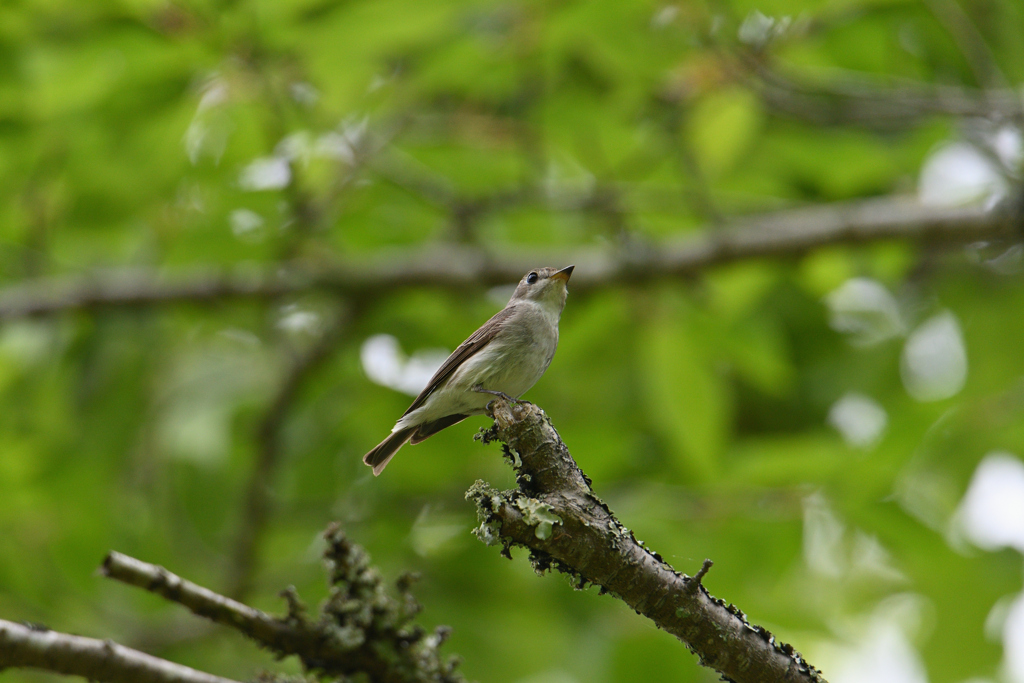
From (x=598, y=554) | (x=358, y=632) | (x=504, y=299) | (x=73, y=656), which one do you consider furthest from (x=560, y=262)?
(x=73, y=656)

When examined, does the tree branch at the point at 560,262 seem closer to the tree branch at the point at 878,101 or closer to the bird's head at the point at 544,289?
the tree branch at the point at 878,101

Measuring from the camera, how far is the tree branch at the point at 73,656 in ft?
8.19

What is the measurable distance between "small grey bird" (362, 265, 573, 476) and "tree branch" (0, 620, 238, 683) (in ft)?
3.41

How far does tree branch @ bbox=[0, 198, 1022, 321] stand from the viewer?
6789 mm

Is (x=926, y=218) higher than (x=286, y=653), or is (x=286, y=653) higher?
(x=926, y=218)

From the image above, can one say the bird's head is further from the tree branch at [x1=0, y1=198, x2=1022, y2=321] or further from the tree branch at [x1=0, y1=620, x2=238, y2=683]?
the tree branch at [x1=0, y1=198, x2=1022, y2=321]

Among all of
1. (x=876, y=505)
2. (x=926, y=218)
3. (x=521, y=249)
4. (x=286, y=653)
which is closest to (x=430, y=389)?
(x=286, y=653)

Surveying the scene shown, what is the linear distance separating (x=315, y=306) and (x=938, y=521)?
5.42 meters

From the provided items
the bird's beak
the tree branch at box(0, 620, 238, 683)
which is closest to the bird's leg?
the bird's beak

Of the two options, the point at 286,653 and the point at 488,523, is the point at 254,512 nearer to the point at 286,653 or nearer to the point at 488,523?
the point at 286,653

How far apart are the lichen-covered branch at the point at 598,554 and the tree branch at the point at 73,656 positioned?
108 cm

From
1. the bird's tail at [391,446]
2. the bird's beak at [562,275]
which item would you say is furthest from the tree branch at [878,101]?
the bird's tail at [391,446]

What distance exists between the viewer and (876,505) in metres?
5.83

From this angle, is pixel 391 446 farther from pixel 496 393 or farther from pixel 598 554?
pixel 598 554
